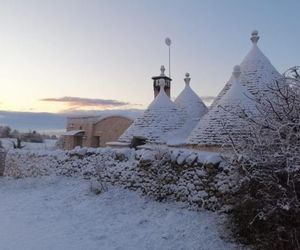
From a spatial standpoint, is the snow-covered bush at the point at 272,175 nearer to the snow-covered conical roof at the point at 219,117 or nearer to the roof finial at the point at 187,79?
the snow-covered conical roof at the point at 219,117

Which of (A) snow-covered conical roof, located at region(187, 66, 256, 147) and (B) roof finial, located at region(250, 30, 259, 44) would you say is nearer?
(A) snow-covered conical roof, located at region(187, 66, 256, 147)

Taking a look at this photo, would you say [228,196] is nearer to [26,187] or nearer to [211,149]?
[211,149]

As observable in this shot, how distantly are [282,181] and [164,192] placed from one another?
4.00 metres

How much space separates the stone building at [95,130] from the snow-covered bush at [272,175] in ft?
67.4

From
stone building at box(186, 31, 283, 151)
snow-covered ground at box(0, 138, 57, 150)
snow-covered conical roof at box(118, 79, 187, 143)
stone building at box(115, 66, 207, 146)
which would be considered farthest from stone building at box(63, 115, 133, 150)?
stone building at box(186, 31, 283, 151)

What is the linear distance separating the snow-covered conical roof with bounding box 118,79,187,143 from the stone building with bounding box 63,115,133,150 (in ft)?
29.9

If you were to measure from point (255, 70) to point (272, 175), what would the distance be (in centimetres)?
1040

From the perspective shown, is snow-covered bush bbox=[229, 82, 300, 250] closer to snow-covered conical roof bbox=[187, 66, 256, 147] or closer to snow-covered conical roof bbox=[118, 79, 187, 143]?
snow-covered conical roof bbox=[187, 66, 256, 147]

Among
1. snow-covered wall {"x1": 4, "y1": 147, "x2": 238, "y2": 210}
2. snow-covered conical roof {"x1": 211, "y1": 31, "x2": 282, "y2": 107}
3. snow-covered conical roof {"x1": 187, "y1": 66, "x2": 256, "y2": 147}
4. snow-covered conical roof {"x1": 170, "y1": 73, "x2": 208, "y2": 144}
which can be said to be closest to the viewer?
snow-covered wall {"x1": 4, "y1": 147, "x2": 238, "y2": 210}

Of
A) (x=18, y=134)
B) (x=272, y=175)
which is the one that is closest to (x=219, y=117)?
(x=272, y=175)

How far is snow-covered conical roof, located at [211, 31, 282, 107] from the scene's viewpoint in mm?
15438

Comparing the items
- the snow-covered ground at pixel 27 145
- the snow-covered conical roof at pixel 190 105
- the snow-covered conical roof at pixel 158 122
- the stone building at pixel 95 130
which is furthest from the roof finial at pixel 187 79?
the snow-covered ground at pixel 27 145

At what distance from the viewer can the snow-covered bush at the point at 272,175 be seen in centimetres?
595

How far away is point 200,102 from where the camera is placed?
19906mm
